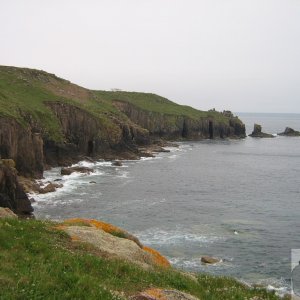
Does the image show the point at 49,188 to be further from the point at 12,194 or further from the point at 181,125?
the point at 181,125

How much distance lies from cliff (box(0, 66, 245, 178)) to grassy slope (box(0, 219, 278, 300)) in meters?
55.0

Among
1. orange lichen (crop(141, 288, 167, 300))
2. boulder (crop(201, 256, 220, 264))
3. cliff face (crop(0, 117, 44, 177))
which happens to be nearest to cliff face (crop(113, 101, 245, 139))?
cliff face (crop(0, 117, 44, 177))

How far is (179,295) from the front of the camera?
511 inches

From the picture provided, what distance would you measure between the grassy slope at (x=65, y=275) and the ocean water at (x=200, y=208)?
1792 cm

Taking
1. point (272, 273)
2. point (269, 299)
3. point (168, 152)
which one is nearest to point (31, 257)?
point (269, 299)

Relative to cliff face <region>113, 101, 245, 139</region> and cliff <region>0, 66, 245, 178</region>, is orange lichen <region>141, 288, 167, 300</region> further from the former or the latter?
cliff face <region>113, 101, 245, 139</region>

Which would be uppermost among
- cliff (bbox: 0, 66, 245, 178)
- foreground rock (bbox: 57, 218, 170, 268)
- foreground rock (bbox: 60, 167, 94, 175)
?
cliff (bbox: 0, 66, 245, 178)

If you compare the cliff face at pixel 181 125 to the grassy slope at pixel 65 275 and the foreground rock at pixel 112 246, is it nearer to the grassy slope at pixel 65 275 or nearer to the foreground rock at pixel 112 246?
the foreground rock at pixel 112 246

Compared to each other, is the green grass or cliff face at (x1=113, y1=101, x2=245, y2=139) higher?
the green grass

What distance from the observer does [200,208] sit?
57.0 meters

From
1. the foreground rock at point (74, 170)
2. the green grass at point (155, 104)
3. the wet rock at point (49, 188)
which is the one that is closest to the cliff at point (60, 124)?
the green grass at point (155, 104)

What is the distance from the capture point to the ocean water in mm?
37719

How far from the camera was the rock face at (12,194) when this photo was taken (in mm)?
46441

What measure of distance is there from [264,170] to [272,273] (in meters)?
66.6
